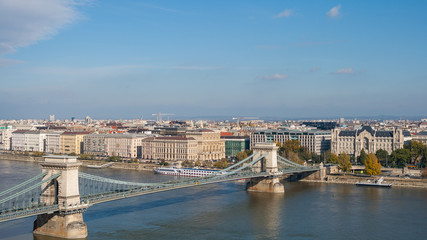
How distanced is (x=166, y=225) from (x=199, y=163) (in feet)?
62.9

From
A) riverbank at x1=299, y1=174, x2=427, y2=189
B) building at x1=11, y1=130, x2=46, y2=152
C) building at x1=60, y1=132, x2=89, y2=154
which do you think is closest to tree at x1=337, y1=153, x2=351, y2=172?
riverbank at x1=299, y1=174, x2=427, y2=189

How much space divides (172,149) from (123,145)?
5.70 metres

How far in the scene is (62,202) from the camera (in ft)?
48.3

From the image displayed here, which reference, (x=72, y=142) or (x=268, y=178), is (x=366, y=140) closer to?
(x=268, y=178)

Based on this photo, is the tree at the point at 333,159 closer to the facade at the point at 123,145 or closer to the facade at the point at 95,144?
the facade at the point at 123,145

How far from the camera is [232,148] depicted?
44156 millimetres

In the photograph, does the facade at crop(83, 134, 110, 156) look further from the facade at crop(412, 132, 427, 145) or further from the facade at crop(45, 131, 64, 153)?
the facade at crop(412, 132, 427, 145)

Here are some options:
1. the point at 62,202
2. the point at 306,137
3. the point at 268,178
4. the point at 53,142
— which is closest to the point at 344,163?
the point at 268,178

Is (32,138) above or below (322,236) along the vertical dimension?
above

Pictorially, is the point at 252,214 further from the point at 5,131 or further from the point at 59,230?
the point at 5,131

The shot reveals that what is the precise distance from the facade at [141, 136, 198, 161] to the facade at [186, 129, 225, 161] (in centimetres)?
62

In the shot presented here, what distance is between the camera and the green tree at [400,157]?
32094 mm

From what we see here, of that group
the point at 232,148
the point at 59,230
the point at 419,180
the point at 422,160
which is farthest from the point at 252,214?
the point at 232,148

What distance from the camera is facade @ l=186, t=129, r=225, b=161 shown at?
40938mm
